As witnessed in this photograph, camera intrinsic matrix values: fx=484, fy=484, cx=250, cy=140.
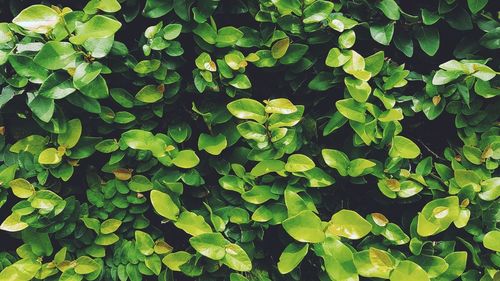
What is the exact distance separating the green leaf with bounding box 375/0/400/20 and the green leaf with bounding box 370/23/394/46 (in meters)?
0.05

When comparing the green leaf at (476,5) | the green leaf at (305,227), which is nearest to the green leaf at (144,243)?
the green leaf at (305,227)

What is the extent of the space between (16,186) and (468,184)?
1.48 metres

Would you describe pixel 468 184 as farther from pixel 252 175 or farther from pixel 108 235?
pixel 108 235

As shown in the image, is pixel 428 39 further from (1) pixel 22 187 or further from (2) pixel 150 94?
(1) pixel 22 187

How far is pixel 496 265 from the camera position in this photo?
162 centimetres

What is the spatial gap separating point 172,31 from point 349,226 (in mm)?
847

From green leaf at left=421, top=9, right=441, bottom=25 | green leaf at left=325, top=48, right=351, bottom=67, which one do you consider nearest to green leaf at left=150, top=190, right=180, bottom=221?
green leaf at left=325, top=48, right=351, bottom=67

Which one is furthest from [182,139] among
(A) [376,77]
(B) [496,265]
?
(B) [496,265]

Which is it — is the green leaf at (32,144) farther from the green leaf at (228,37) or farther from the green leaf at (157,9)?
the green leaf at (228,37)

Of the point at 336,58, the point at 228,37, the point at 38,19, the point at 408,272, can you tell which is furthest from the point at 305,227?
the point at 38,19

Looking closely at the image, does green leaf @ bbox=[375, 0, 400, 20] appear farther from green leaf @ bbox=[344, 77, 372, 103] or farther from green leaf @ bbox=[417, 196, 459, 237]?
green leaf @ bbox=[417, 196, 459, 237]

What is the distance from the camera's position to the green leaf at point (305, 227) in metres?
1.46

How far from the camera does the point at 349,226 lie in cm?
152

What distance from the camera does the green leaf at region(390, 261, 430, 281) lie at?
1.45 m
